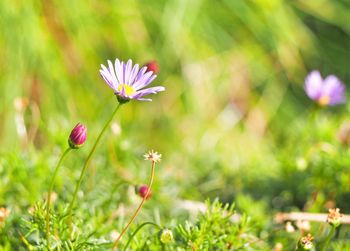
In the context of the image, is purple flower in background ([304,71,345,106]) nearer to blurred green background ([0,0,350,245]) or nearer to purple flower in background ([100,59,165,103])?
blurred green background ([0,0,350,245])

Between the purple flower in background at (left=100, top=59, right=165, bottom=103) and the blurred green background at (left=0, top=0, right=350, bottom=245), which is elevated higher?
the blurred green background at (left=0, top=0, right=350, bottom=245)

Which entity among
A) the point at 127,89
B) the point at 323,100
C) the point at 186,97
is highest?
the point at 186,97

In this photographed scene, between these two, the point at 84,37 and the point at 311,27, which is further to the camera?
the point at 311,27

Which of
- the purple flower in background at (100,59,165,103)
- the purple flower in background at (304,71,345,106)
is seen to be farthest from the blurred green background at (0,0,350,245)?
the purple flower in background at (100,59,165,103)

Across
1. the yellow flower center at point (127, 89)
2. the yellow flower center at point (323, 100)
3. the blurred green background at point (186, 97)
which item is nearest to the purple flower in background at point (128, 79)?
the yellow flower center at point (127, 89)

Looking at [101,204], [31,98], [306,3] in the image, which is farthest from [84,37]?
[101,204]

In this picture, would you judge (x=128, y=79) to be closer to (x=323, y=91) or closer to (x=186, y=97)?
(x=323, y=91)

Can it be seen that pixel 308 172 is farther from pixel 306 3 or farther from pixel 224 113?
pixel 306 3

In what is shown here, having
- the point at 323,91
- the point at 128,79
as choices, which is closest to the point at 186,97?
the point at 323,91

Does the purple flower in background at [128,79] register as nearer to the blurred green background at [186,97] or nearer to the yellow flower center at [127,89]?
the yellow flower center at [127,89]
